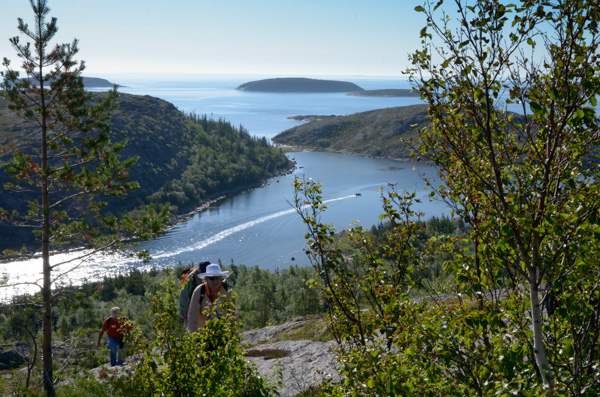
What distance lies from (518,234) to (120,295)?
2649 inches

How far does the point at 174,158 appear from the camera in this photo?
166 meters

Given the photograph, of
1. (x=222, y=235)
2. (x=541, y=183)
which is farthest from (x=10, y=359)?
(x=222, y=235)

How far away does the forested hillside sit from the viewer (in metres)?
133

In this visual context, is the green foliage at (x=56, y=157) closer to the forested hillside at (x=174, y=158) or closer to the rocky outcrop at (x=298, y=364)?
the rocky outcrop at (x=298, y=364)

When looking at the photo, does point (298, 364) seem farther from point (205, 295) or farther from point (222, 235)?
point (222, 235)

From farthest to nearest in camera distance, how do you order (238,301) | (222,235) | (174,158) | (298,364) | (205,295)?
(174,158) < (222,235) < (238,301) < (298,364) < (205,295)

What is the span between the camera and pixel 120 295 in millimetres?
64625

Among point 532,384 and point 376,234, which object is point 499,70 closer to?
point 532,384

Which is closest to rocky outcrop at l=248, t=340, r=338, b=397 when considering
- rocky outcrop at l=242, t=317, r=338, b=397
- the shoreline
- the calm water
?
rocky outcrop at l=242, t=317, r=338, b=397

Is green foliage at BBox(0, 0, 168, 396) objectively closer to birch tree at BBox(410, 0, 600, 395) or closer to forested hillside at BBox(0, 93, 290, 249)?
birch tree at BBox(410, 0, 600, 395)

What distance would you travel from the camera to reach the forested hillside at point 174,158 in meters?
133

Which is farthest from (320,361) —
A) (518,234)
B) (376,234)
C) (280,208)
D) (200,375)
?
Result: (280,208)

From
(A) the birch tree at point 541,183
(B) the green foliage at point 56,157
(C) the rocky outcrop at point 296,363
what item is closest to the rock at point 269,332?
(C) the rocky outcrop at point 296,363

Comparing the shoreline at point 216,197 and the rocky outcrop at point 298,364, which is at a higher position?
the rocky outcrop at point 298,364
